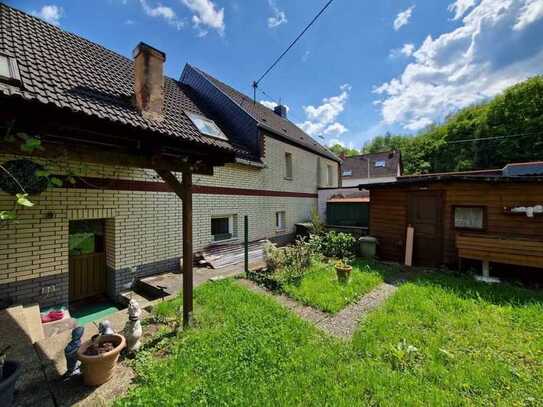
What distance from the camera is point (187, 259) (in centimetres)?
383

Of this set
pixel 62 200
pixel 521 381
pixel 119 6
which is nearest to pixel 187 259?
pixel 62 200

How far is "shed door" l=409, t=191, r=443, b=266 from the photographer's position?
7574 millimetres

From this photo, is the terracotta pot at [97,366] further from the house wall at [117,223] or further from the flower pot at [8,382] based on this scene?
the house wall at [117,223]

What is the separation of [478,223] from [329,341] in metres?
6.55

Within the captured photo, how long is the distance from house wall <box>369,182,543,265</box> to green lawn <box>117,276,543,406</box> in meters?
2.80

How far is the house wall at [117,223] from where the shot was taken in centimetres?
421

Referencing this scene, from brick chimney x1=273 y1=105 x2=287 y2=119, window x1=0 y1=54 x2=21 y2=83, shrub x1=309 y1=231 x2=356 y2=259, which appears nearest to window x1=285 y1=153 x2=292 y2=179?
shrub x1=309 y1=231 x2=356 y2=259

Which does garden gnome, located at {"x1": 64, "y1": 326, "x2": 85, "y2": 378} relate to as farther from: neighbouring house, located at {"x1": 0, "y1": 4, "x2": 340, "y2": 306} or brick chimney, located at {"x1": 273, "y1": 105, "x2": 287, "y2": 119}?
brick chimney, located at {"x1": 273, "y1": 105, "x2": 287, "y2": 119}

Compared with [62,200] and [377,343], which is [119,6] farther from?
[377,343]

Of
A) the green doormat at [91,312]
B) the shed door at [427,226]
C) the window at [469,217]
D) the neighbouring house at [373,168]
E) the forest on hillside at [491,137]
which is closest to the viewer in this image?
the green doormat at [91,312]

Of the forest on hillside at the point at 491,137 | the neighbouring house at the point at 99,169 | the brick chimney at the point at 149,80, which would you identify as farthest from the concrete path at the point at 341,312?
the forest on hillside at the point at 491,137

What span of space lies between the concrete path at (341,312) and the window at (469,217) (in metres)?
3.49

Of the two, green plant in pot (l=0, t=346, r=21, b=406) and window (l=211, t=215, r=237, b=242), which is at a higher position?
window (l=211, t=215, r=237, b=242)

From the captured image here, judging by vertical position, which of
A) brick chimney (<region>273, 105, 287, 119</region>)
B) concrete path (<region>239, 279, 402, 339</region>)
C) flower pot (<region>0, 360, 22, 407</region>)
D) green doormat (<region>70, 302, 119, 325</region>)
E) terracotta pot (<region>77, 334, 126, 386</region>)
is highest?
brick chimney (<region>273, 105, 287, 119</region>)
